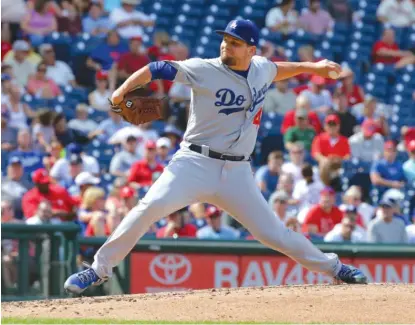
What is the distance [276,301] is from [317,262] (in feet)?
1.53

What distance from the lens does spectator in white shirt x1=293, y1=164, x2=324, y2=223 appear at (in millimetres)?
13303

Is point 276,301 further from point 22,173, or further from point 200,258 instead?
point 22,173

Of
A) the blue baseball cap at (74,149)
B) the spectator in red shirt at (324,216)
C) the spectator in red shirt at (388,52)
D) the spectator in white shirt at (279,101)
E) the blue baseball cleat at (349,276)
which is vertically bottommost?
the blue baseball cleat at (349,276)

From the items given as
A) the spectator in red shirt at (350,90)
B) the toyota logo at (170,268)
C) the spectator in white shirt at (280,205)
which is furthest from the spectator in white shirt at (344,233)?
the spectator in red shirt at (350,90)

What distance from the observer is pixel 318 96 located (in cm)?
1574

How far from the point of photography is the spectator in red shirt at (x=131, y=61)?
1602 cm

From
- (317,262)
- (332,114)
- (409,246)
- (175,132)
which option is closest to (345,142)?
(332,114)

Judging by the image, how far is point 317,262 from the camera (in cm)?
783

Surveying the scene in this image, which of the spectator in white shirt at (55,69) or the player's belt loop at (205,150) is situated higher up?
the spectator in white shirt at (55,69)

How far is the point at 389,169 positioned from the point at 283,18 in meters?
4.06

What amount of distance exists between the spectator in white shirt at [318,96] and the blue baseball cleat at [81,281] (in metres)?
8.30

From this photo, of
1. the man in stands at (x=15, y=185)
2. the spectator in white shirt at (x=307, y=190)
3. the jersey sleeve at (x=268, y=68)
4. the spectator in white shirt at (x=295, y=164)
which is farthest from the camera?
the spectator in white shirt at (x=295, y=164)

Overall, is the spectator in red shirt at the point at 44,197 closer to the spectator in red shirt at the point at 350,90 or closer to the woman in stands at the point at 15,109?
the woman in stands at the point at 15,109

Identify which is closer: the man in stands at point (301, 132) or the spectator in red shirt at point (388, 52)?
the man in stands at point (301, 132)
